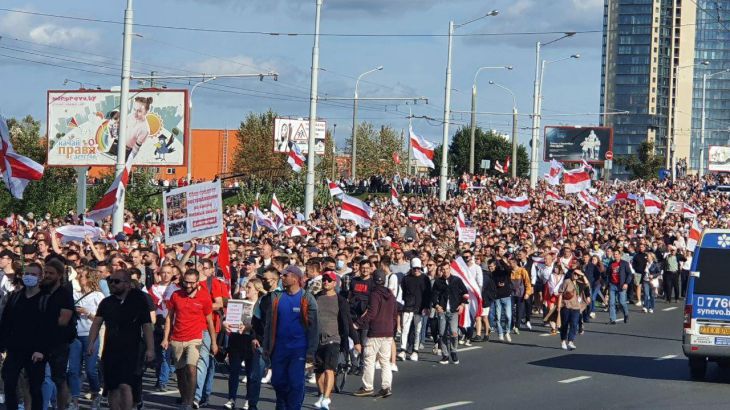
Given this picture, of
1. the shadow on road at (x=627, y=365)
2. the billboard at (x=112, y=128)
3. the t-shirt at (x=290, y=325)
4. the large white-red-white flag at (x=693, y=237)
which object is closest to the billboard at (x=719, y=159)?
the billboard at (x=112, y=128)

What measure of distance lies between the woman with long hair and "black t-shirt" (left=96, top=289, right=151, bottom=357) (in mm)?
1848

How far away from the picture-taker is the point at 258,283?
14.9 meters

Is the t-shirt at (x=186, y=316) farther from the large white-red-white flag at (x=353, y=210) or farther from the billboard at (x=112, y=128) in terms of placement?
the billboard at (x=112, y=128)

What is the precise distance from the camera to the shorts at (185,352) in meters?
13.5

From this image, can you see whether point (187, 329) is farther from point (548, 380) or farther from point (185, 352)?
point (548, 380)

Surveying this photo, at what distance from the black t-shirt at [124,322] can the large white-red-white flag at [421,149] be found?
32635 millimetres

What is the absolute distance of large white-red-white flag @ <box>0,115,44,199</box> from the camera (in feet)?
65.1

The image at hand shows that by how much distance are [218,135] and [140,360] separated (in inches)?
4046

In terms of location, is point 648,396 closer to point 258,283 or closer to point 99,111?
point 258,283

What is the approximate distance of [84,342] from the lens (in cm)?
1380

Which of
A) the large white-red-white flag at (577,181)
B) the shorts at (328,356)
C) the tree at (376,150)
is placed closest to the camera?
the shorts at (328,356)

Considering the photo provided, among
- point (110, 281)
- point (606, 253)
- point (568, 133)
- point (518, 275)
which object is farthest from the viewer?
point (568, 133)

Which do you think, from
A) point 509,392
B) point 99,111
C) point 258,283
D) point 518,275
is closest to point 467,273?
point 518,275

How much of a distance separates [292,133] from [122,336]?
86399 millimetres
